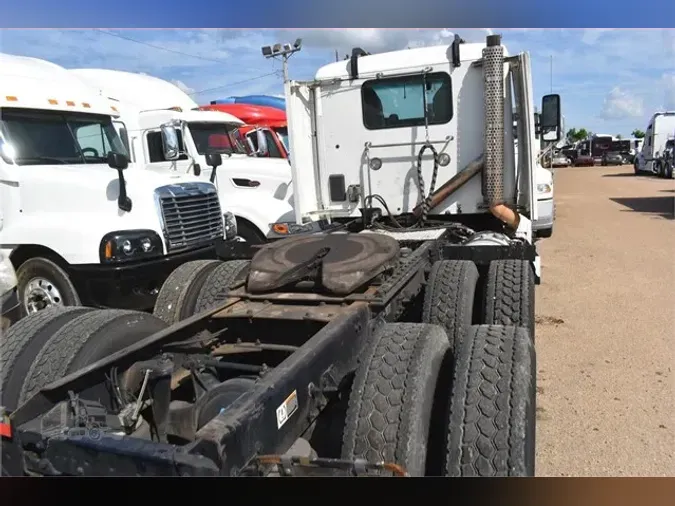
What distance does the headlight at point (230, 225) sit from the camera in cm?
771

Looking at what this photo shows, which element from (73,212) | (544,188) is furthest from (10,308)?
(544,188)

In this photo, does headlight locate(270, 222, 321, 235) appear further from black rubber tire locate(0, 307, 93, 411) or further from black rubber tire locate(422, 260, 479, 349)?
black rubber tire locate(0, 307, 93, 411)

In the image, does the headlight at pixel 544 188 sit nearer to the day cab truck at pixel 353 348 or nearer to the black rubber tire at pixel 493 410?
the day cab truck at pixel 353 348

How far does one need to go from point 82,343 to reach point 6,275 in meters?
3.07

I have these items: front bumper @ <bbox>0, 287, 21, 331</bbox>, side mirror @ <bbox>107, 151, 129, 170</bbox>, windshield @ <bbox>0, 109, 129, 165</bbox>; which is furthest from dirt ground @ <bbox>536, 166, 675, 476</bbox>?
windshield @ <bbox>0, 109, 129, 165</bbox>

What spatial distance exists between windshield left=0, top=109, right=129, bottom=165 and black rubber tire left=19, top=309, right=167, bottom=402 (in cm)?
355

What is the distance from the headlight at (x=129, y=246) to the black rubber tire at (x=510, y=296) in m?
3.35

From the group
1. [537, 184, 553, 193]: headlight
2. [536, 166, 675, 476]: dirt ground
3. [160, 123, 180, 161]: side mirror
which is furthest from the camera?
[537, 184, 553, 193]: headlight

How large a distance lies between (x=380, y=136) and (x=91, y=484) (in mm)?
4652

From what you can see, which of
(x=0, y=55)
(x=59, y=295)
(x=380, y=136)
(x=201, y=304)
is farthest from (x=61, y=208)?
(x=380, y=136)

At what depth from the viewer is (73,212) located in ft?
19.2

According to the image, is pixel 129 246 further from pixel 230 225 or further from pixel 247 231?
pixel 247 231

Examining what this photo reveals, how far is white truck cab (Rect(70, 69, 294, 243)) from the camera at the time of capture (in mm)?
8414

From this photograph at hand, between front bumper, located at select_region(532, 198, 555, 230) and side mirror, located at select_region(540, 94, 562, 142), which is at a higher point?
side mirror, located at select_region(540, 94, 562, 142)
